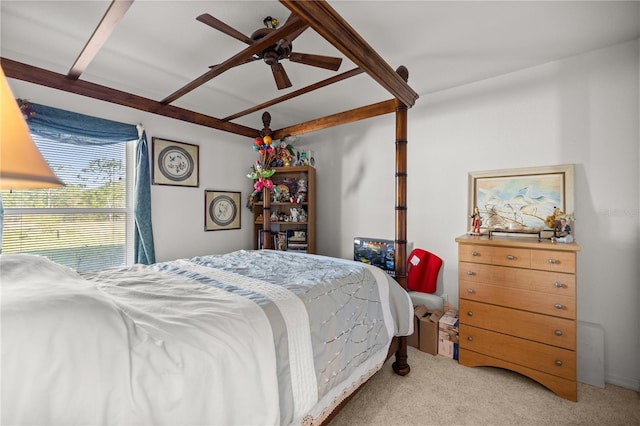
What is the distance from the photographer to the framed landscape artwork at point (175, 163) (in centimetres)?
299

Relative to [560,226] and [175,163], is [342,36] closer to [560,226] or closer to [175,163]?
[560,226]

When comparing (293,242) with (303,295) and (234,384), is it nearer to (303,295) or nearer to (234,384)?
(303,295)

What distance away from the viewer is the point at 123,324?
0.93 metres

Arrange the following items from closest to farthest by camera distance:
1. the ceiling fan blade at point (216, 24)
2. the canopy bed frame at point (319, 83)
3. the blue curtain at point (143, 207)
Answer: the canopy bed frame at point (319, 83) < the ceiling fan blade at point (216, 24) < the blue curtain at point (143, 207)

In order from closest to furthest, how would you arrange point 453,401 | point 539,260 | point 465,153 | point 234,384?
1. point 234,384
2. point 453,401
3. point 539,260
4. point 465,153

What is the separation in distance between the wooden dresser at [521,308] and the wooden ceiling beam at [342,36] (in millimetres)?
1456

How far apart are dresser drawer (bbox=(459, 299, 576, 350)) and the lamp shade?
265 centimetres

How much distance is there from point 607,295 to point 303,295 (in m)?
2.42

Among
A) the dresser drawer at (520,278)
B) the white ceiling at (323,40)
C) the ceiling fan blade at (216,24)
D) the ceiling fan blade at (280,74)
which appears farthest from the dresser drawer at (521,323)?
the ceiling fan blade at (216,24)

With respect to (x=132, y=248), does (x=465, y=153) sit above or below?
above

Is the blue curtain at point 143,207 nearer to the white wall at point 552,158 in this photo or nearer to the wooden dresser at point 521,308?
the white wall at point 552,158

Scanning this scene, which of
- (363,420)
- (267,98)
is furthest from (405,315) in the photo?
(267,98)

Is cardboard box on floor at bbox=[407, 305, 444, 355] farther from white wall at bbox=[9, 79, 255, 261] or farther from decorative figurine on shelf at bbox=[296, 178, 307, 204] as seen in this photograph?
white wall at bbox=[9, 79, 255, 261]

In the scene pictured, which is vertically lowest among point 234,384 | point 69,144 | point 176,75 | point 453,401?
point 453,401
